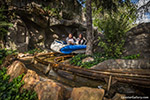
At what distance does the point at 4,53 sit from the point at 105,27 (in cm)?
635

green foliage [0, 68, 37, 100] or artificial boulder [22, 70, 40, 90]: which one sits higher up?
artificial boulder [22, 70, 40, 90]

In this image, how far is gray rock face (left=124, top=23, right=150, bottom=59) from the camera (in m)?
5.55

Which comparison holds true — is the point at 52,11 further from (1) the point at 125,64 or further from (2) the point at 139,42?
(1) the point at 125,64

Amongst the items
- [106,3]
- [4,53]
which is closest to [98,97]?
[4,53]

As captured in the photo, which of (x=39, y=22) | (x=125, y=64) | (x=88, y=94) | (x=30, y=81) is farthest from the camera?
(x=39, y=22)

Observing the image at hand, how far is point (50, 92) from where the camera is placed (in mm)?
1985

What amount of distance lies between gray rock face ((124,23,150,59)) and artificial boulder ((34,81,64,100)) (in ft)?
18.3

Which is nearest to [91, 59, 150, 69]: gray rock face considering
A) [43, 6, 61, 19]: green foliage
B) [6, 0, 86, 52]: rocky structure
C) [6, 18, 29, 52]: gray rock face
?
[6, 0, 86, 52]: rocky structure

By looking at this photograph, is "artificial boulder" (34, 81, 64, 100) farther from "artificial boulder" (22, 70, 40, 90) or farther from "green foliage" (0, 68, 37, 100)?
"artificial boulder" (22, 70, 40, 90)

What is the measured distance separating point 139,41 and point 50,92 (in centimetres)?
684

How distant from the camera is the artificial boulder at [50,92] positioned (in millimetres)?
1921

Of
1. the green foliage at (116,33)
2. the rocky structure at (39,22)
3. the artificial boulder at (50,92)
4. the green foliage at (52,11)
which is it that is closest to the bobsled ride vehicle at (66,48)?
the green foliage at (116,33)

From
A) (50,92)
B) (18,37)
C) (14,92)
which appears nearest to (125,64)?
(50,92)

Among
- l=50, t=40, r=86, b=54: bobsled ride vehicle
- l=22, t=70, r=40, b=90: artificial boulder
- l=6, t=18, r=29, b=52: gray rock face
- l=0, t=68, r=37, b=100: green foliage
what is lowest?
l=0, t=68, r=37, b=100: green foliage
